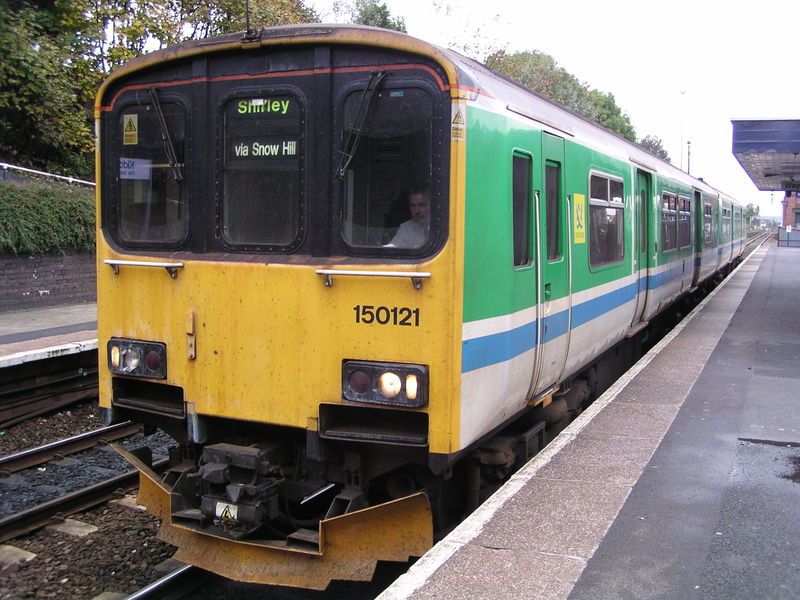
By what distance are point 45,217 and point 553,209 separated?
1298 cm

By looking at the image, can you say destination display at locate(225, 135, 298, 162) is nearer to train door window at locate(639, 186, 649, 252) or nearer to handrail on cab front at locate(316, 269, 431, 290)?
handrail on cab front at locate(316, 269, 431, 290)

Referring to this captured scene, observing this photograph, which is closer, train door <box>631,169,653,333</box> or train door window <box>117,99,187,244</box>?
train door window <box>117,99,187,244</box>

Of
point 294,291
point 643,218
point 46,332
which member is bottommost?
point 46,332

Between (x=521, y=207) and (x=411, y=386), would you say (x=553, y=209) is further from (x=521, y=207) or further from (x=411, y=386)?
(x=411, y=386)

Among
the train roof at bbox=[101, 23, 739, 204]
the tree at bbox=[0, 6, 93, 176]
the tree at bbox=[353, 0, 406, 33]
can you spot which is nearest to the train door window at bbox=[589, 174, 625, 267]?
the train roof at bbox=[101, 23, 739, 204]

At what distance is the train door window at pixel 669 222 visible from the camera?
1116cm

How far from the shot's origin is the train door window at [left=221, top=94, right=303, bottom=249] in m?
4.42

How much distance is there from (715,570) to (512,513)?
117 centimetres

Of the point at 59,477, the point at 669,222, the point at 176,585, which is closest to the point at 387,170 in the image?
the point at 176,585

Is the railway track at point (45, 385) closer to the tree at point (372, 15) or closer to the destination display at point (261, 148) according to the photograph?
the destination display at point (261, 148)

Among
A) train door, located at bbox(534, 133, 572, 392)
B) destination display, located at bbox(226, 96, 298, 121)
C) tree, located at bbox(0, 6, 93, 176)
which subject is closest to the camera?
destination display, located at bbox(226, 96, 298, 121)

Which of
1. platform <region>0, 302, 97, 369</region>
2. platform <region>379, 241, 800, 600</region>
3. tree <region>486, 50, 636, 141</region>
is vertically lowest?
platform <region>379, 241, 800, 600</region>

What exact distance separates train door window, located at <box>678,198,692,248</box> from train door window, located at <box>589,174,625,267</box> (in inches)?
210

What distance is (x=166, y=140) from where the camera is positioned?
471cm
